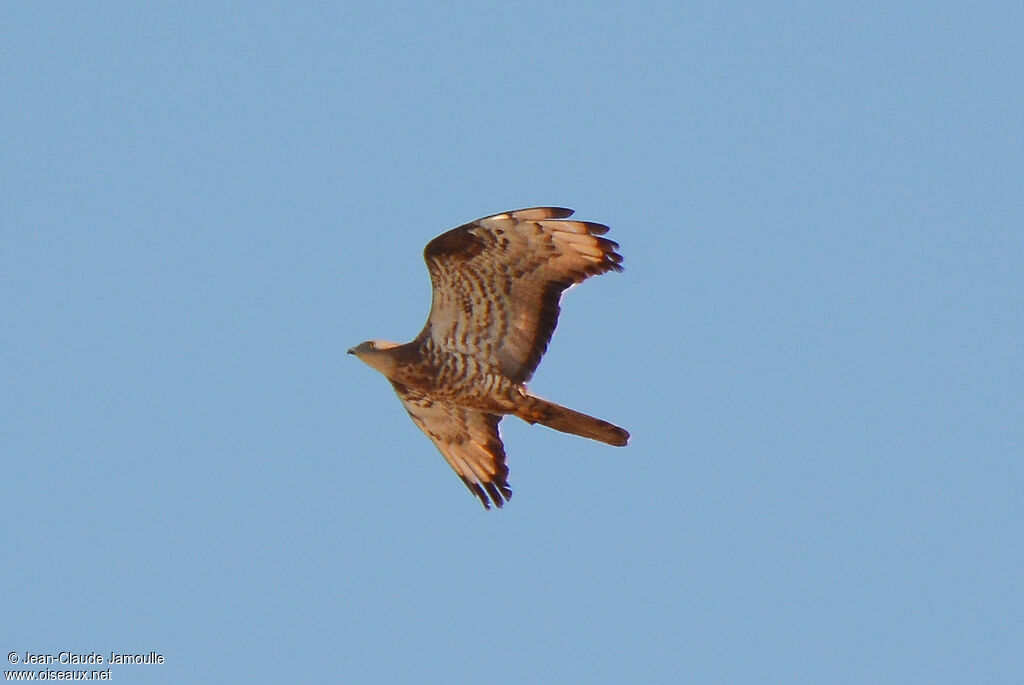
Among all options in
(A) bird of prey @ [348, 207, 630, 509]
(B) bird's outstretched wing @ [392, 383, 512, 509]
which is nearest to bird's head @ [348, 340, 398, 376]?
(A) bird of prey @ [348, 207, 630, 509]

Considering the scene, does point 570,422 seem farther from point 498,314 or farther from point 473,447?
point 473,447

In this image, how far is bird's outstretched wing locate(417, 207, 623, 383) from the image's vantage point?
13.8 meters

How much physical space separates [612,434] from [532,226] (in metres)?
1.84

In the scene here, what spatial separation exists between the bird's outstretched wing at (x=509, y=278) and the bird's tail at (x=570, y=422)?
1.08ft

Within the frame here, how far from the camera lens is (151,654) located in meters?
16.1

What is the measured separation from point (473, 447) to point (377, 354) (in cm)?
153

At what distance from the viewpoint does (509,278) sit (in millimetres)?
14109

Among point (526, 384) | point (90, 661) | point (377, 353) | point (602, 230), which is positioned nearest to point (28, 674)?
point (90, 661)

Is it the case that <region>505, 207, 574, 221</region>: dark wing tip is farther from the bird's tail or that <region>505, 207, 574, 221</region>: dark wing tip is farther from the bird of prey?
the bird's tail

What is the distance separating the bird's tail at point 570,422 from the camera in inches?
540

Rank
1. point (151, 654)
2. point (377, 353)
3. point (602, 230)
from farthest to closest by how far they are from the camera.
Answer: point (151, 654)
point (377, 353)
point (602, 230)

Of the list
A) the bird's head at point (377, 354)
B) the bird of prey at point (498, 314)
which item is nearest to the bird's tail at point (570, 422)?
the bird of prey at point (498, 314)

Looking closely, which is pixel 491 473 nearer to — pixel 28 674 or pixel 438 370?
pixel 438 370

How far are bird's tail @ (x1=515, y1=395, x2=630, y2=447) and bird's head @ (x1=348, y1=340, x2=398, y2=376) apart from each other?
127 cm
